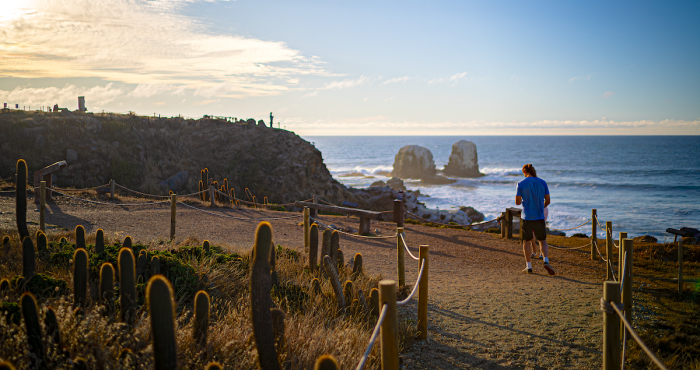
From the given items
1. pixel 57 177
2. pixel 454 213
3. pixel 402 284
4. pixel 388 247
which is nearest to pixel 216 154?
pixel 57 177

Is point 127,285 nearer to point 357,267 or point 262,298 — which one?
point 262,298

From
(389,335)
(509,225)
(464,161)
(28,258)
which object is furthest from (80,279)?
(464,161)

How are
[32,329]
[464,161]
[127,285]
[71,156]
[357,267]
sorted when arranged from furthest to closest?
1. [464,161]
2. [71,156]
3. [357,267]
4. [127,285]
5. [32,329]

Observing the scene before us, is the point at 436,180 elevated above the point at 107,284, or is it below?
below

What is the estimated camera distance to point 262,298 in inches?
108

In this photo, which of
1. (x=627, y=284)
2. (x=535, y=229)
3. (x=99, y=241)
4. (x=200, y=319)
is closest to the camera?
(x=200, y=319)

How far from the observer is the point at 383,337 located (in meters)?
2.66

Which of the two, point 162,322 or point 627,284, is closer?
point 162,322

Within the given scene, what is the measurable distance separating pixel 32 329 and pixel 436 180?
171 ft

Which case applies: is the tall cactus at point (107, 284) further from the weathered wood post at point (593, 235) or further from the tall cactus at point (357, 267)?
the weathered wood post at point (593, 235)

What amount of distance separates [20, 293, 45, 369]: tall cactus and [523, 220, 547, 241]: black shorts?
23.1ft

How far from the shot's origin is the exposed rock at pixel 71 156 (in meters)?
22.1

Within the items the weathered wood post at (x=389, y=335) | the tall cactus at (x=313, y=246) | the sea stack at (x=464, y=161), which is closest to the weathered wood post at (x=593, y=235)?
the tall cactus at (x=313, y=246)

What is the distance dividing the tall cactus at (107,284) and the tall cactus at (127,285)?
27 cm
